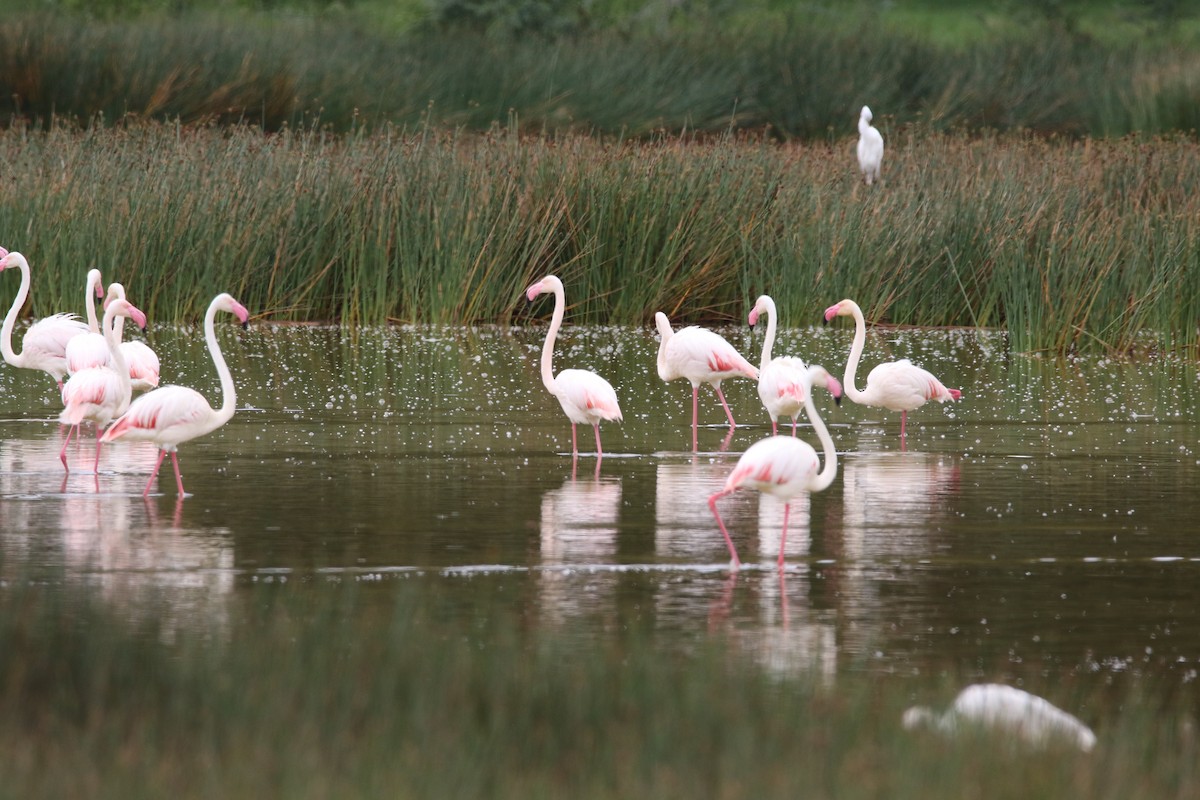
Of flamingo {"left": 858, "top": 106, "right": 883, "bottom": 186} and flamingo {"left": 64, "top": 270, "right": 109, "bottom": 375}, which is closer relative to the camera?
flamingo {"left": 64, "top": 270, "right": 109, "bottom": 375}

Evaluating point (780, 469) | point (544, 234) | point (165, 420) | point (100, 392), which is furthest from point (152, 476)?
point (544, 234)

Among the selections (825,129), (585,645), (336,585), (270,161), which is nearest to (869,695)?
(585,645)

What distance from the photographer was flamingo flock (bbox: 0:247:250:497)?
9.19 metres

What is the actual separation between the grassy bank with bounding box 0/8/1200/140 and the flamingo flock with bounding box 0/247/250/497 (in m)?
12.5

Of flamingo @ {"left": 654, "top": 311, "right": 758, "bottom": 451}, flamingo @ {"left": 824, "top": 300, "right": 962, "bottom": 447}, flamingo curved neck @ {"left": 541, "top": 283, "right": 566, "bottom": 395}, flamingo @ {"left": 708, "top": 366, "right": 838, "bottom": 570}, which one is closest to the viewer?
flamingo @ {"left": 708, "top": 366, "right": 838, "bottom": 570}

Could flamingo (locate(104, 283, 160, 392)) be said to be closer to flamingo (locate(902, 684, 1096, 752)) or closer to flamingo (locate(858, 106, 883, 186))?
flamingo (locate(902, 684, 1096, 752))

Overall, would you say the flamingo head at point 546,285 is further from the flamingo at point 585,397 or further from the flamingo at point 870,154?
the flamingo at point 870,154

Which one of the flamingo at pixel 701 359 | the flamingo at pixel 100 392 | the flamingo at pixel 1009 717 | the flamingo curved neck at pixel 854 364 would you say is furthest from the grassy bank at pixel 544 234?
the flamingo at pixel 1009 717

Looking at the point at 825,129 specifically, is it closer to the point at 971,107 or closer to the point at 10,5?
the point at 971,107

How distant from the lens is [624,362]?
51.4ft

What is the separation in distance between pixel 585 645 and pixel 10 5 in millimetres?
42499

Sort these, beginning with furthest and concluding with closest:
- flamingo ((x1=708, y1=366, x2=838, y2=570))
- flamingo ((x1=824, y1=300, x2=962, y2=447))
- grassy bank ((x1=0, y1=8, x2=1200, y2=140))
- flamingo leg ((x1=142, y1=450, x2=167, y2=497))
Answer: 1. grassy bank ((x1=0, y1=8, x2=1200, y2=140))
2. flamingo ((x1=824, y1=300, x2=962, y2=447))
3. flamingo leg ((x1=142, y1=450, x2=167, y2=497))
4. flamingo ((x1=708, y1=366, x2=838, y2=570))

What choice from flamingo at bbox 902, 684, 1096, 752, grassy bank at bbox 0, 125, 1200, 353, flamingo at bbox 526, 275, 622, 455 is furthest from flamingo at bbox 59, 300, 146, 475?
grassy bank at bbox 0, 125, 1200, 353

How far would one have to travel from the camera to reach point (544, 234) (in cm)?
1814
